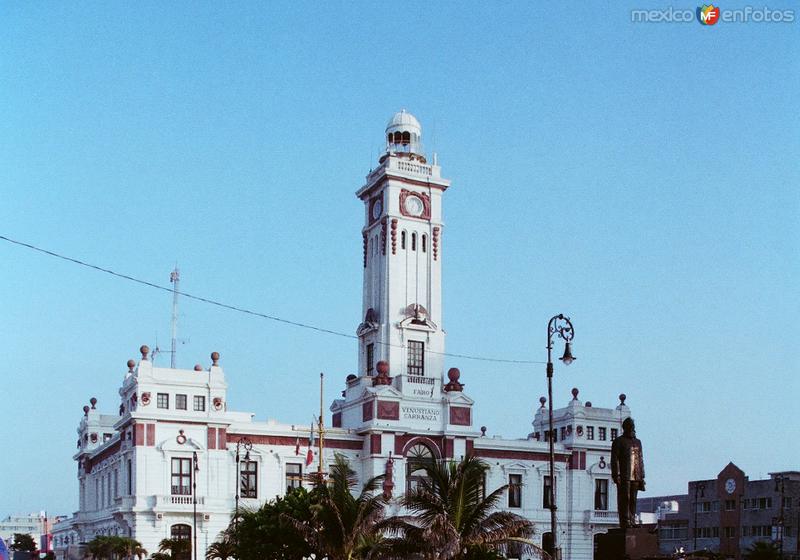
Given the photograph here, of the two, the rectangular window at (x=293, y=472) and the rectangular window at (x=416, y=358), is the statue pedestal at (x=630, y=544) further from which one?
the rectangular window at (x=416, y=358)

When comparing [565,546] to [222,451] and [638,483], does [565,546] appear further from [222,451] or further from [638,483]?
[638,483]

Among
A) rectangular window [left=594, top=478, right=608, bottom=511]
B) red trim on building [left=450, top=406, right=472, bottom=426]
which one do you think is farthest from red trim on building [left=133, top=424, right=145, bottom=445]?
rectangular window [left=594, top=478, right=608, bottom=511]

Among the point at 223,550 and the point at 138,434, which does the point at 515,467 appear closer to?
the point at 138,434

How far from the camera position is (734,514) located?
91.1 meters

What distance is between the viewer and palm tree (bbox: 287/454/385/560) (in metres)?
35.6

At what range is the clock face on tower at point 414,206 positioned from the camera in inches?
3086

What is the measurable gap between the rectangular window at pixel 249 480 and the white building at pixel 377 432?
0.28 ft

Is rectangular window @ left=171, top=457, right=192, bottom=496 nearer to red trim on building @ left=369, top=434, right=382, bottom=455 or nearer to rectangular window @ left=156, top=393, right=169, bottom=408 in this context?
rectangular window @ left=156, top=393, right=169, bottom=408

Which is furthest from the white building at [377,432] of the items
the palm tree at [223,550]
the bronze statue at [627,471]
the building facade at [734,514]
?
the bronze statue at [627,471]

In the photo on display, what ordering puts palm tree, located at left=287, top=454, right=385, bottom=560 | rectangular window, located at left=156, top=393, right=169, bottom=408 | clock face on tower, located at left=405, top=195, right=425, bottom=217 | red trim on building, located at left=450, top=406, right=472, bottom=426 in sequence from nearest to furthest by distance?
1. palm tree, located at left=287, top=454, right=385, bottom=560
2. rectangular window, located at left=156, top=393, right=169, bottom=408
3. red trim on building, located at left=450, top=406, right=472, bottom=426
4. clock face on tower, located at left=405, top=195, right=425, bottom=217

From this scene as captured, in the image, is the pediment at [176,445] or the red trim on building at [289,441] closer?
the pediment at [176,445]

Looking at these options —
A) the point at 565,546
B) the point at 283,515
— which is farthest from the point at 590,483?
the point at 283,515

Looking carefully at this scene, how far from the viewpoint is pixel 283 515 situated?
39.0m

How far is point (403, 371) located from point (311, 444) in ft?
29.5
